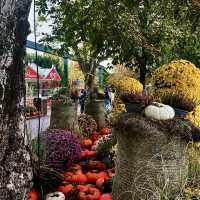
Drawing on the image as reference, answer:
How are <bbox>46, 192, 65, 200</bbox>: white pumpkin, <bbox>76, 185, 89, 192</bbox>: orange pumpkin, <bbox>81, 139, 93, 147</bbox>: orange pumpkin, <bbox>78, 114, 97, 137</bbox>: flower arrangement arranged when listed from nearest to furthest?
<bbox>46, 192, 65, 200</bbox>: white pumpkin → <bbox>76, 185, 89, 192</bbox>: orange pumpkin → <bbox>81, 139, 93, 147</bbox>: orange pumpkin → <bbox>78, 114, 97, 137</bbox>: flower arrangement

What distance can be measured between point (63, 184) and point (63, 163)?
77 centimetres

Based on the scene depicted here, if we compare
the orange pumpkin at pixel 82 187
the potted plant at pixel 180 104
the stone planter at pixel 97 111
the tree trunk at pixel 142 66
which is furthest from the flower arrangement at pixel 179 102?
the stone planter at pixel 97 111

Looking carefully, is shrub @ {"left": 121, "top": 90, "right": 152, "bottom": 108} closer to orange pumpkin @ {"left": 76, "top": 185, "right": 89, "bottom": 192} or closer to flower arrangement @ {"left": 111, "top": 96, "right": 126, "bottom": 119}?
orange pumpkin @ {"left": 76, "top": 185, "right": 89, "bottom": 192}

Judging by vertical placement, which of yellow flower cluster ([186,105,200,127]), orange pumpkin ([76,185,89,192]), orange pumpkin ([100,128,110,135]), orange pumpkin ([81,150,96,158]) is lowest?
orange pumpkin ([76,185,89,192])

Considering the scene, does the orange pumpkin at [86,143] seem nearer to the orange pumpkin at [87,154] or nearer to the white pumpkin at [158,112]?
the orange pumpkin at [87,154]

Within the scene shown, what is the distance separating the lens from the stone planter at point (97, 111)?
9320mm

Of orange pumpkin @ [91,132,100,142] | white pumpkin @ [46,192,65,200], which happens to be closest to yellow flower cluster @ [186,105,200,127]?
white pumpkin @ [46,192,65,200]

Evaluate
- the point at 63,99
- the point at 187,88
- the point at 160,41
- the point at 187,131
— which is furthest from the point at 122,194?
the point at 63,99

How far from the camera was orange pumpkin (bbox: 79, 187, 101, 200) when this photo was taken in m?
4.62

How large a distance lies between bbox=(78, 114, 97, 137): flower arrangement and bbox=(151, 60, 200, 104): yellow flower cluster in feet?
10.3

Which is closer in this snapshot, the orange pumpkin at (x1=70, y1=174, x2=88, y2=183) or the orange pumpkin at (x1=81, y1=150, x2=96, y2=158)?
the orange pumpkin at (x1=70, y1=174, x2=88, y2=183)

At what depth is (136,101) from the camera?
4133mm

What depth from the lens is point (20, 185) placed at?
2.89 meters

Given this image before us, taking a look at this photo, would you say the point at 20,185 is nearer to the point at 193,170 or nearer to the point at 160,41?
the point at 193,170
